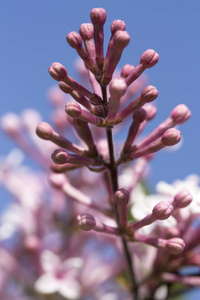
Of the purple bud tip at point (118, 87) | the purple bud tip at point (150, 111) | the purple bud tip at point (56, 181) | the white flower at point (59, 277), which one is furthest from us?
the white flower at point (59, 277)

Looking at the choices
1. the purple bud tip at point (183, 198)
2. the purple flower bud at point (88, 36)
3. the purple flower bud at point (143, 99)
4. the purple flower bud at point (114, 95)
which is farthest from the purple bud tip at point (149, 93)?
the purple bud tip at point (183, 198)

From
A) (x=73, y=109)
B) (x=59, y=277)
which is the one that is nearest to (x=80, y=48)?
(x=73, y=109)

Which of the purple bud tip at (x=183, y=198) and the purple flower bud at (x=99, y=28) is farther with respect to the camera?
the purple bud tip at (x=183, y=198)

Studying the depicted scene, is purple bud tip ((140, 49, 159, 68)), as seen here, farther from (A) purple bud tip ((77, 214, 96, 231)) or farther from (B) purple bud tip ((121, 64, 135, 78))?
(A) purple bud tip ((77, 214, 96, 231))

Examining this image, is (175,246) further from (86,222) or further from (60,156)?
(60,156)

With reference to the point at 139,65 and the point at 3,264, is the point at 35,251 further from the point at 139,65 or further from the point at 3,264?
the point at 139,65

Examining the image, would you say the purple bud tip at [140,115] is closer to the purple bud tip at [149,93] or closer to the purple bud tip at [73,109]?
the purple bud tip at [149,93]

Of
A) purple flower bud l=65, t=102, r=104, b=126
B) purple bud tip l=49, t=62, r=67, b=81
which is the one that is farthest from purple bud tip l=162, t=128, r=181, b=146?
purple bud tip l=49, t=62, r=67, b=81
